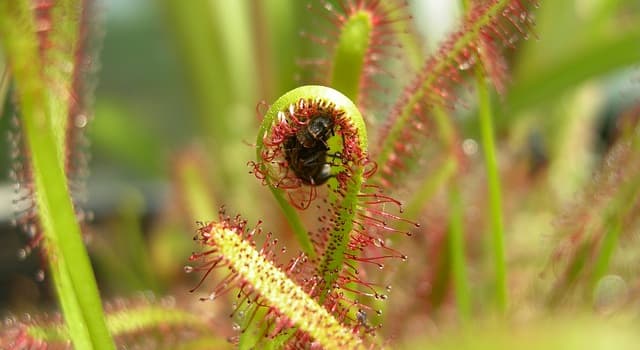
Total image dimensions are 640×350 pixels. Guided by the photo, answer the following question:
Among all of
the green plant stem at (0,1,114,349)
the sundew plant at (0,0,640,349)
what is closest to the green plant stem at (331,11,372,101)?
the sundew plant at (0,0,640,349)

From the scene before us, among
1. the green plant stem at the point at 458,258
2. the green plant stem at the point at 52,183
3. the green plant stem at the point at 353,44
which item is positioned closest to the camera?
the green plant stem at the point at 52,183

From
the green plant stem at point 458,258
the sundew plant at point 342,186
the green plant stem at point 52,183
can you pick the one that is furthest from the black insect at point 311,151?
the green plant stem at point 458,258

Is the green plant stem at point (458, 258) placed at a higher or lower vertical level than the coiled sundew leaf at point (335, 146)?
higher

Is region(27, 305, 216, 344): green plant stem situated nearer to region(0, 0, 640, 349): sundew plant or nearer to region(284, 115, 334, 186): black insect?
region(0, 0, 640, 349): sundew plant

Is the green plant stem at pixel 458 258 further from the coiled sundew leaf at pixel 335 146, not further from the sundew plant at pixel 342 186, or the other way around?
the coiled sundew leaf at pixel 335 146

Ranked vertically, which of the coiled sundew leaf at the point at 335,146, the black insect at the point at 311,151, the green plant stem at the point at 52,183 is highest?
the black insect at the point at 311,151

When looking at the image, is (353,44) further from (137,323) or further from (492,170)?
(137,323)

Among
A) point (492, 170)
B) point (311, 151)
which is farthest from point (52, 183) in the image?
point (492, 170)
